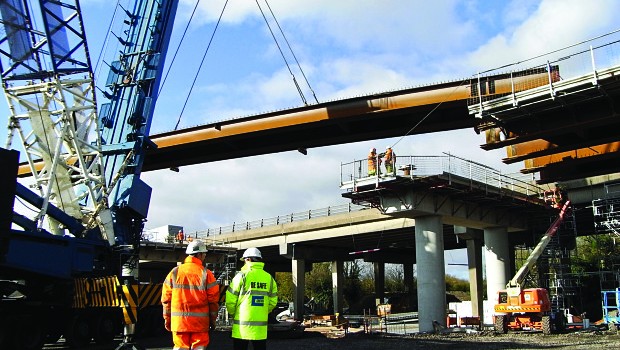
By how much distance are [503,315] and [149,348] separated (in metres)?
13.7

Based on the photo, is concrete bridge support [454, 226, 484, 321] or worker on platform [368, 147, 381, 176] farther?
concrete bridge support [454, 226, 484, 321]

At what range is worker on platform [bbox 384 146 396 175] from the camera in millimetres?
27469

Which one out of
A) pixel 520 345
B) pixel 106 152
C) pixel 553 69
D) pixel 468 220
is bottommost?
pixel 520 345

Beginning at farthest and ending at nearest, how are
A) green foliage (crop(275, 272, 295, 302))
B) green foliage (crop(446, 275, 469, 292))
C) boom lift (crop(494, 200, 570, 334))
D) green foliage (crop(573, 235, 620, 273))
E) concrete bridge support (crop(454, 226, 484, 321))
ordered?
green foliage (crop(446, 275, 469, 292)) < green foliage (crop(275, 272, 295, 302)) < green foliage (crop(573, 235, 620, 273)) < concrete bridge support (crop(454, 226, 484, 321)) < boom lift (crop(494, 200, 570, 334))

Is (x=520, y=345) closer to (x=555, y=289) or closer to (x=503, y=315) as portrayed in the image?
(x=503, y=315)

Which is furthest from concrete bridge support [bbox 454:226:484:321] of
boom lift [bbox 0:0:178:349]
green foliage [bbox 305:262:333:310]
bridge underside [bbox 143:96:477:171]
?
green foliage [bbox 305:262:333:310]

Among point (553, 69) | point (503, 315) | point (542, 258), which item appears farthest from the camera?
point (542, 258)

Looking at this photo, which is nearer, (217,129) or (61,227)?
(61,227)

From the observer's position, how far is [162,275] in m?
67.6

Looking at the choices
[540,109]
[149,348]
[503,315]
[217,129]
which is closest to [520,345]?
[503,315]

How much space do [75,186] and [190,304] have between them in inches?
687

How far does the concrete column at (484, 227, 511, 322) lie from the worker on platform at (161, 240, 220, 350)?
29.5 meters

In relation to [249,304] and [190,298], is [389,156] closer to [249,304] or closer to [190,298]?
[249,304]

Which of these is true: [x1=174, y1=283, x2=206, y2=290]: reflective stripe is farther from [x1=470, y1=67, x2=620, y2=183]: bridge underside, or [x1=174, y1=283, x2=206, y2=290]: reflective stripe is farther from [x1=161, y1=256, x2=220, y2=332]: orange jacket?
[x1=470, y1=67, x2=620, y2=183]: bridge underside
